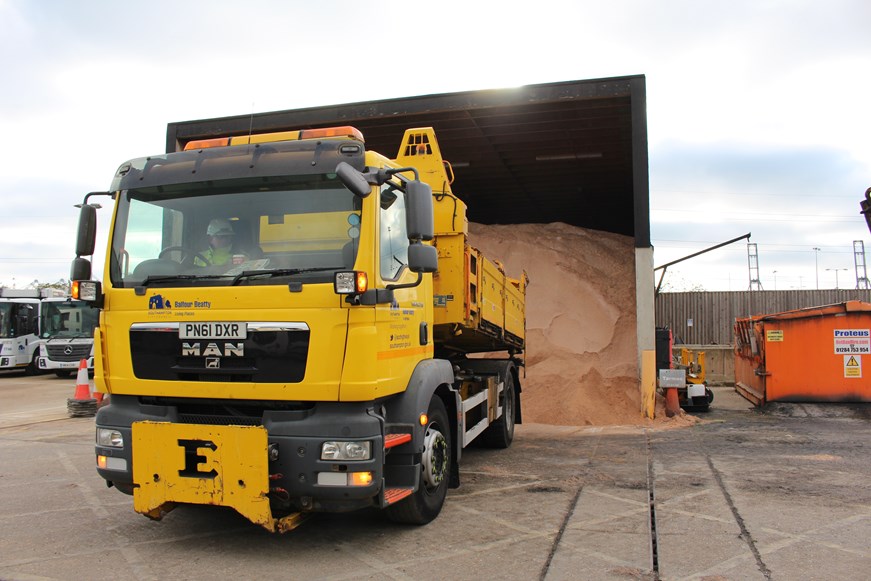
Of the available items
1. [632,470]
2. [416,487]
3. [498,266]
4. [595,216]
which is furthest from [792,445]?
[595,216]

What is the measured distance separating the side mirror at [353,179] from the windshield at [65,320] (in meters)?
21.8

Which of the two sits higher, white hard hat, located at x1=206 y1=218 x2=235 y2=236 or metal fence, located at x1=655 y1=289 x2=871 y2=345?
white hard hat, located at x1=206 y1=218 x2=235 y2=236

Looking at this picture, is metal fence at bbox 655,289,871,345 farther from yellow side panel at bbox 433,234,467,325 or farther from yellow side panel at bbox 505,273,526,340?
yellow side panel at bbox 433,234,467,325

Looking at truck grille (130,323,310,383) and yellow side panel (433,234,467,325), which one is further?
yellow side panel (433,234,467,325)

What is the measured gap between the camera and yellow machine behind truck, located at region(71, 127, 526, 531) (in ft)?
15.0

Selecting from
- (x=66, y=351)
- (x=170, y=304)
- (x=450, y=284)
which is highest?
(x=450, y=284)

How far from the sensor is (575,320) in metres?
15.7

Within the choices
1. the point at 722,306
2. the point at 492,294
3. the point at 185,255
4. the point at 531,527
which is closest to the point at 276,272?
the point at 185,255

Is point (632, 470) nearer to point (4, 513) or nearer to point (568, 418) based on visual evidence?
point (568, 418)

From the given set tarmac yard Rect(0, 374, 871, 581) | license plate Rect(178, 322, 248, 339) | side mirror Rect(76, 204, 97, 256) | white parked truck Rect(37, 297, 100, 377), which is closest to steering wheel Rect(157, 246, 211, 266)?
license plate Rect(178, 322, 248, 339)

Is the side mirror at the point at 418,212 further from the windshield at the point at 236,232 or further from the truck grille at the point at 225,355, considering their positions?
the truck grille at the point at 225,355

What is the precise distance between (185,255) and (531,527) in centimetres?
340

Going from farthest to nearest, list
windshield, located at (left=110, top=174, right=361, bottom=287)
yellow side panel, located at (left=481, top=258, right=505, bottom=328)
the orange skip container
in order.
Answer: the orange skip container
yellow side panel, located at (left=481, top=258, right=505, bottom=328)
windshield, located at (left=110, top=174, right=361, bottom=287)

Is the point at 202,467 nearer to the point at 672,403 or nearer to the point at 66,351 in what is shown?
the point at 672,403
